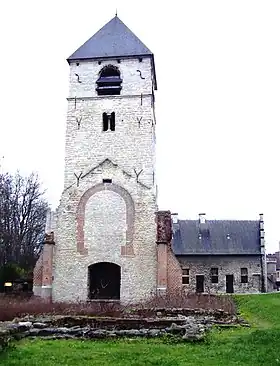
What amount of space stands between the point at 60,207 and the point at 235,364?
1967 cm

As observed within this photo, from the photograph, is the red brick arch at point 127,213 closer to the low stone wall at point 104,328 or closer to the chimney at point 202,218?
the low stone wall at point 104,328

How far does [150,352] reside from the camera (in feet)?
33.6

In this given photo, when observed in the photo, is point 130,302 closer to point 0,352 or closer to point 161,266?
point 161,266

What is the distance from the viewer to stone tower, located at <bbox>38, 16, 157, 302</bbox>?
2659cm

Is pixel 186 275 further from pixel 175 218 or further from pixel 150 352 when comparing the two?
pixel 150 352

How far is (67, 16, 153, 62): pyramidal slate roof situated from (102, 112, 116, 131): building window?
11.8 feet

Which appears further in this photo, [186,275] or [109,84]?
→ [186,275]

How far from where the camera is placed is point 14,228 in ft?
148

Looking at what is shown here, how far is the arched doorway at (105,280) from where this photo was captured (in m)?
27.2

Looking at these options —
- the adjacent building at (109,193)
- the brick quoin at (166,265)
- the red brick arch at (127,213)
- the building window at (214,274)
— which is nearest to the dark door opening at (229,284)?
the building window at (214,274)

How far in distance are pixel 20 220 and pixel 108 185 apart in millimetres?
20531

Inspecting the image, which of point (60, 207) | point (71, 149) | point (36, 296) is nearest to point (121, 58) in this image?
point (71, 149)

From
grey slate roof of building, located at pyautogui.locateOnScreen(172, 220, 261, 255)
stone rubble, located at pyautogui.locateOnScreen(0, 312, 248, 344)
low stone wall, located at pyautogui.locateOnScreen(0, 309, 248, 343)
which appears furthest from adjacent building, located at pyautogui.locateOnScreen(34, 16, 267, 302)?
grey slate roof of building, located at pyautogui.locateOnScreen(172, 220, 261, 255)

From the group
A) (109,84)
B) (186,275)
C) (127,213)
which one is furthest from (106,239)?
(186,275)
